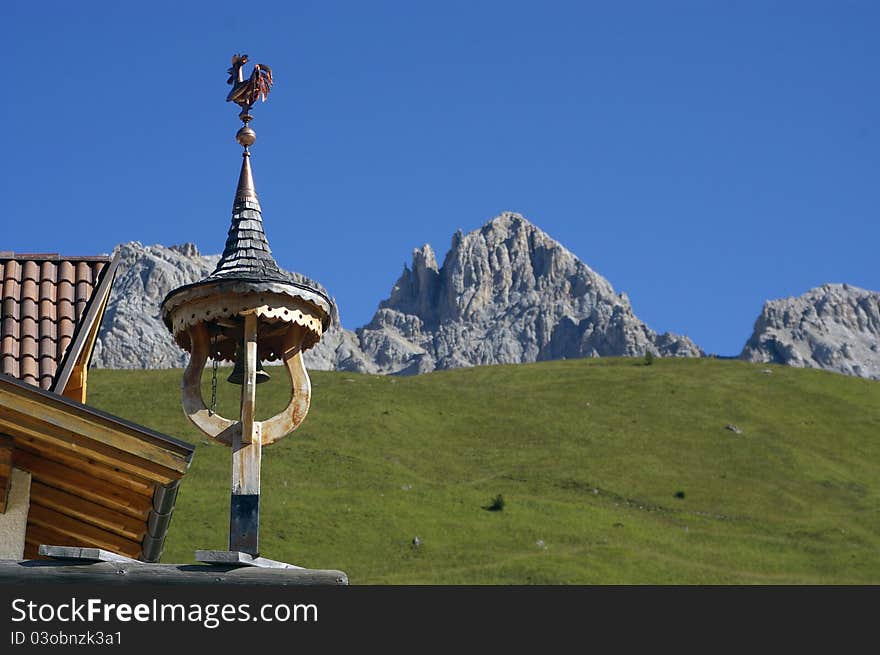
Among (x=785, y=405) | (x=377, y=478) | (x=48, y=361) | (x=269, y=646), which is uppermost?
(x=785, y=405)

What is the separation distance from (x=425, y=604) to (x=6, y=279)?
8339mm

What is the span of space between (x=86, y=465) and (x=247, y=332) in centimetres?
167

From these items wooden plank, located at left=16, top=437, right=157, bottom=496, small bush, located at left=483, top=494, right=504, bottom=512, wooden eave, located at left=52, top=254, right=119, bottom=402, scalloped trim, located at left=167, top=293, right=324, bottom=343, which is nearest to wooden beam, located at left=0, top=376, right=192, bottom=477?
wooden plank, located at left=16, top=437, right=157, bottom=496

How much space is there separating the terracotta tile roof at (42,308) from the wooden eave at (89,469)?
5.73 feet

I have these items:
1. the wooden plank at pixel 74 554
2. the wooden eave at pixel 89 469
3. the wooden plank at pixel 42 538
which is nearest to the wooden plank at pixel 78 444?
the wooden eave at pixel 89 469

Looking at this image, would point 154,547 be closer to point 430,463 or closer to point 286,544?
point 286,544

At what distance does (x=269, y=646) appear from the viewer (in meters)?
9.02

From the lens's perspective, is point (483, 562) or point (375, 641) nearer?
point (375, 641)

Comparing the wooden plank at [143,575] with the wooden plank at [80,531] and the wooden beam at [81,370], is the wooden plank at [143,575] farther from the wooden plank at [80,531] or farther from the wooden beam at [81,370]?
the wooden beam at [81,370]

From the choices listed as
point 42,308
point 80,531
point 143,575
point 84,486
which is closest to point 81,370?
point 42,308

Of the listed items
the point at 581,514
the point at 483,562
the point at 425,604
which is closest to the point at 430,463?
the point at 581,514

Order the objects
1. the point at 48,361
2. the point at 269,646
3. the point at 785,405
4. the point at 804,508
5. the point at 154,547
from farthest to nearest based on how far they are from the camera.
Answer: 1. the point at 785,405
2. the point at 804,508
3. the point at 48,361
4. the point at 154,547
5. the point at 269,646

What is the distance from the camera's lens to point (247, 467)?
466 inches

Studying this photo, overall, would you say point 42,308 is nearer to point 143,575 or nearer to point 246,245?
point 246,245
